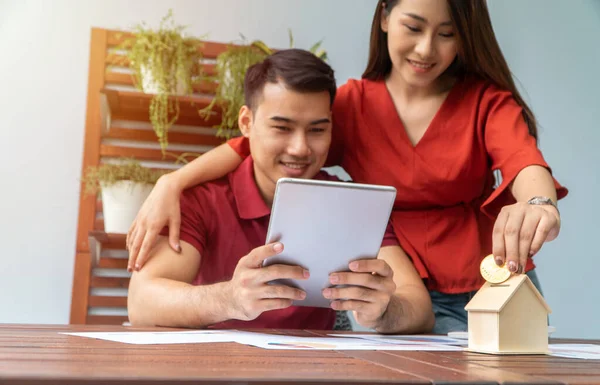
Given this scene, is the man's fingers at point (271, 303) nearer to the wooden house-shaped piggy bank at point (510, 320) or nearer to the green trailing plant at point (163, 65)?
the wooden house-shaped piggy bank at point (510, 320)

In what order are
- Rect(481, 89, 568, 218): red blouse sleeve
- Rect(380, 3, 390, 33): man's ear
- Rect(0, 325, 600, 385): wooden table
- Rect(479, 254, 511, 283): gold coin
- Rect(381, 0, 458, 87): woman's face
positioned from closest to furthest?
Rect(0, 325, 600, 385): wooden table < Rect(479, 254, 511, 283): gold coin < Rect(481, 89, 568, 218): red blouse sleeve < Rect(381, 0, 458, 87): woman's face < Rect(380, 3, 390, 33): man's ear

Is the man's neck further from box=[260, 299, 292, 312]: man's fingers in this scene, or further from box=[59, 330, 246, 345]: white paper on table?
box=[59, 330, 246, 345]: white paper on table

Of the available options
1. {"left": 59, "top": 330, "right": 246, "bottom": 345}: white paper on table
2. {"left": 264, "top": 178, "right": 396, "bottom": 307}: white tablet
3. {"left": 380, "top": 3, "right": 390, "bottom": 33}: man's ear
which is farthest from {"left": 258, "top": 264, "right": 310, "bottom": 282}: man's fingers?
{"left": 380, "top": 3, "right": 390, "bottom": 33}: man's ear

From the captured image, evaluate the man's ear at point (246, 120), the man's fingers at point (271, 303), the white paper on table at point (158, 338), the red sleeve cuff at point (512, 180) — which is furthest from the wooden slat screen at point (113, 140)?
the white paper on table at point (158, 338)

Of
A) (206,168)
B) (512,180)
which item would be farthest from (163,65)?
(512,180)

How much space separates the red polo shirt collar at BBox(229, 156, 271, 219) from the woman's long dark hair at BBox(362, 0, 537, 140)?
0.49 m

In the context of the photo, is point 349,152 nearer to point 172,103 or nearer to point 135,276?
point 135,276

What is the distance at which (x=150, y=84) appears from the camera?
2.62 metres

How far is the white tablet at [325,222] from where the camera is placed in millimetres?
1098

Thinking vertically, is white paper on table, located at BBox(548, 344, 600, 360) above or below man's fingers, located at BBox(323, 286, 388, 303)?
below

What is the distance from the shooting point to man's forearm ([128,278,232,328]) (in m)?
1.35

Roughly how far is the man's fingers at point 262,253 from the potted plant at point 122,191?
54.8 inches

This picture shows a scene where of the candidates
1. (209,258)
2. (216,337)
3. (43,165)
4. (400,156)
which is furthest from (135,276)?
(43,165)

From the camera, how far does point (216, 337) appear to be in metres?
1.07
